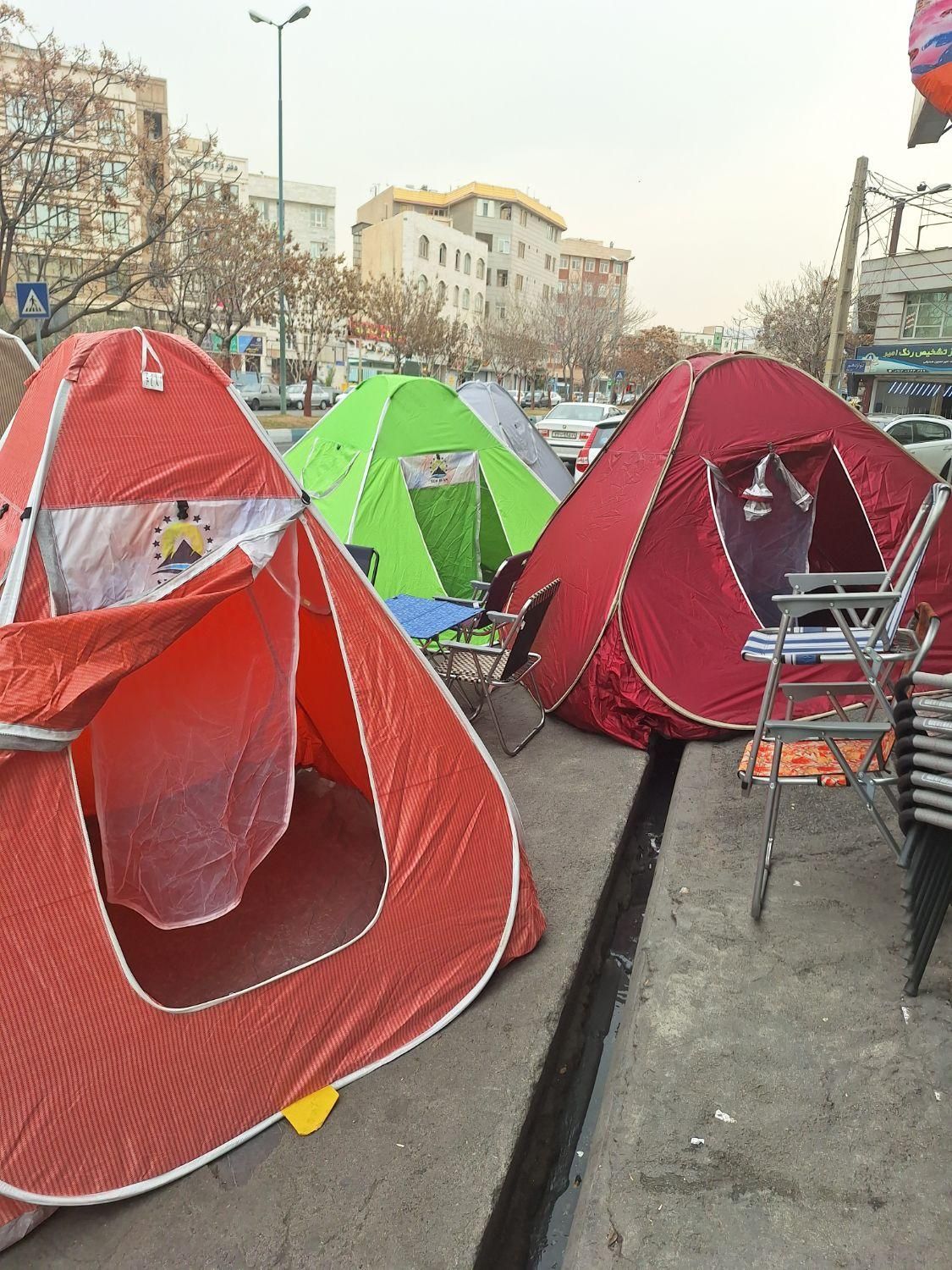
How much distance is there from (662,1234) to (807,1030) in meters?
0.90

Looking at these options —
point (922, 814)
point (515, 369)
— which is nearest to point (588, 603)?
point (922, 814)

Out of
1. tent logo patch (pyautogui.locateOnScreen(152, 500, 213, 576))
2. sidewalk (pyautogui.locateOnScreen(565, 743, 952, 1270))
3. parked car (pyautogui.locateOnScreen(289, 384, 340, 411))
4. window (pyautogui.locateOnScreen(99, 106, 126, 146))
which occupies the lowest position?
sidewalk (pyautogui.locateOnScreen(565, 743, 952, 1270))

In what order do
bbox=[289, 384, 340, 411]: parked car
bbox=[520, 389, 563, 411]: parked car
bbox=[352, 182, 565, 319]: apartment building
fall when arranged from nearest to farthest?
bbox=[289, 384, 340, 411]: parked car, bbox=[520, 389, 563, 411]: parked car, bbox=[352, 182, 565, 319]: apartment building

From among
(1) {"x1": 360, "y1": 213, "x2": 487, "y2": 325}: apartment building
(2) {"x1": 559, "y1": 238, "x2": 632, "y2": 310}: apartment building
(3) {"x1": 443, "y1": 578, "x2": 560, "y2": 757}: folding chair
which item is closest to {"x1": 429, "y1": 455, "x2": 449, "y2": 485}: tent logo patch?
(3) {"x1": 443, "y1": 578, "x2": 560, "y2": 757}: folding chair

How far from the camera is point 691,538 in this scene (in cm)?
518

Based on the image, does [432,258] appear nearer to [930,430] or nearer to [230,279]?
[230,279]

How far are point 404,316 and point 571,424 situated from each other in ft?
63.2

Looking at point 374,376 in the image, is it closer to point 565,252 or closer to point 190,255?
point 190,255

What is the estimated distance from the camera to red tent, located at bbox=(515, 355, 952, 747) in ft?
16.3

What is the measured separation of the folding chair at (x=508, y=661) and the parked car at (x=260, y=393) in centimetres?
2718

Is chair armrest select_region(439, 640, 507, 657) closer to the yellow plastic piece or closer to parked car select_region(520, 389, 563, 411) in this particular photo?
the yellow plastic piece

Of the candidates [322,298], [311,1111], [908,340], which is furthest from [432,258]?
[311,1111]

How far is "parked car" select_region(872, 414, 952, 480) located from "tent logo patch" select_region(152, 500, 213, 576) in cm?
1465

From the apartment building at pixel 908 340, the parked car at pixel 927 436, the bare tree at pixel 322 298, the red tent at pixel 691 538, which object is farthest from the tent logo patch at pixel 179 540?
the apartment building at pixel 908 340
